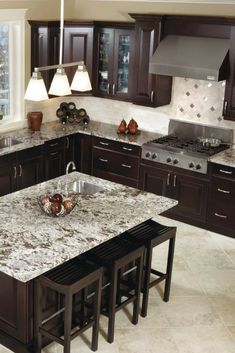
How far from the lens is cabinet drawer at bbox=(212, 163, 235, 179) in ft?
22.2

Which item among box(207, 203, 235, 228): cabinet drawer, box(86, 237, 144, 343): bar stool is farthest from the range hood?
box(86, 237, 144, 343): bar stool

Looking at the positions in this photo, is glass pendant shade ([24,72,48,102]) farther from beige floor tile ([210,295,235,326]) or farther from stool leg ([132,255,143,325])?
beige floor tile ([210,295,235,326])

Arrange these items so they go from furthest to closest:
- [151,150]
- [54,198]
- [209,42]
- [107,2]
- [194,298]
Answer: [107,2] < [151,150] < [209,42] < [194,298] < [54,198]

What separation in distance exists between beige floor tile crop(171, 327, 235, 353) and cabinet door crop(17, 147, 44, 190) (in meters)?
3.24

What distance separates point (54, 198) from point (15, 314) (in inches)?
40.4

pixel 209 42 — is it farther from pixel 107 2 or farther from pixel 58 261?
pixel 58 261

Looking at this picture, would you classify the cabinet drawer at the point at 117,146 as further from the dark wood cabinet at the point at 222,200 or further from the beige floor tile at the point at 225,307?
the beige floor tile at the point at 225,307

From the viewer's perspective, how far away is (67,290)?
420 cm

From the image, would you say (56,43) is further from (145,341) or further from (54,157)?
(145,341)

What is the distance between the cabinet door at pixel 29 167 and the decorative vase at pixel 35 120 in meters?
0.55

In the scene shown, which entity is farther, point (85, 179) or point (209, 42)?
point (209, 42)

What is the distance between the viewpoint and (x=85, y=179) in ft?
19.1

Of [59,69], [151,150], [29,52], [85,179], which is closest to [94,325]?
[85,179]

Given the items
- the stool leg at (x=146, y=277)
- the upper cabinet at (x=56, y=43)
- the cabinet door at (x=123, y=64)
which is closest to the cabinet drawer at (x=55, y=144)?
the upper cabinet at (x=56, y=43)
